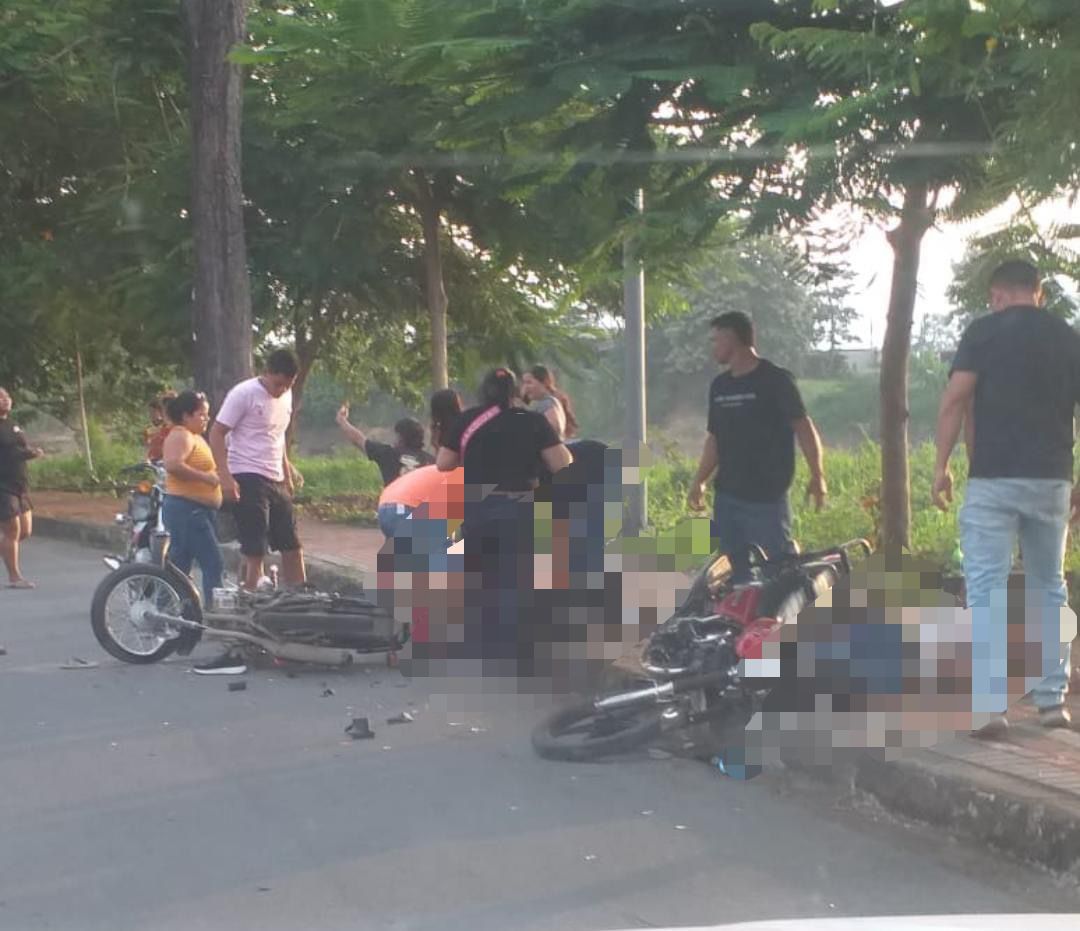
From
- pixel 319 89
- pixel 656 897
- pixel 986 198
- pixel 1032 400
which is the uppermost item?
pixel 319 89

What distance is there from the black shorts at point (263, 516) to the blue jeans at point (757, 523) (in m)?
3.27

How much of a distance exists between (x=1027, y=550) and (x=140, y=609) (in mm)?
5028

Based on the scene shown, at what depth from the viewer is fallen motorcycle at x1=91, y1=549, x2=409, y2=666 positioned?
8438 mm

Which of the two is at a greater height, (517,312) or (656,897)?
(517,312)

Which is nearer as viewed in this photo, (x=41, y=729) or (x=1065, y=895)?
(x=1065, y=895)

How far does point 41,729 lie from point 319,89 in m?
4.81

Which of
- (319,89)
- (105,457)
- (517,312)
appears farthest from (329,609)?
(105,457)

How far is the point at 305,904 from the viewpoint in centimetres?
475

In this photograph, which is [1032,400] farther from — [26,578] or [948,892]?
[26,578]

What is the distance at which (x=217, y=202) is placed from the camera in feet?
43.6

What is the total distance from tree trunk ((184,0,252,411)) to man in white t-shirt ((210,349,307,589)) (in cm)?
378

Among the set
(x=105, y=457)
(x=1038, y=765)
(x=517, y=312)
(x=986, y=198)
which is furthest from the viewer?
(x=105, y=457)

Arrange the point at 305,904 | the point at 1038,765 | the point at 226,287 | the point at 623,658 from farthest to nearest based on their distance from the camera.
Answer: the point at 226,287 → the point at 623,658 → the point at 1038,765 → the point at 305,904

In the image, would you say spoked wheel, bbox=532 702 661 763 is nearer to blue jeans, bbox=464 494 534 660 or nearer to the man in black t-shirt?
blue jeans, bbox=464 494 534 660
